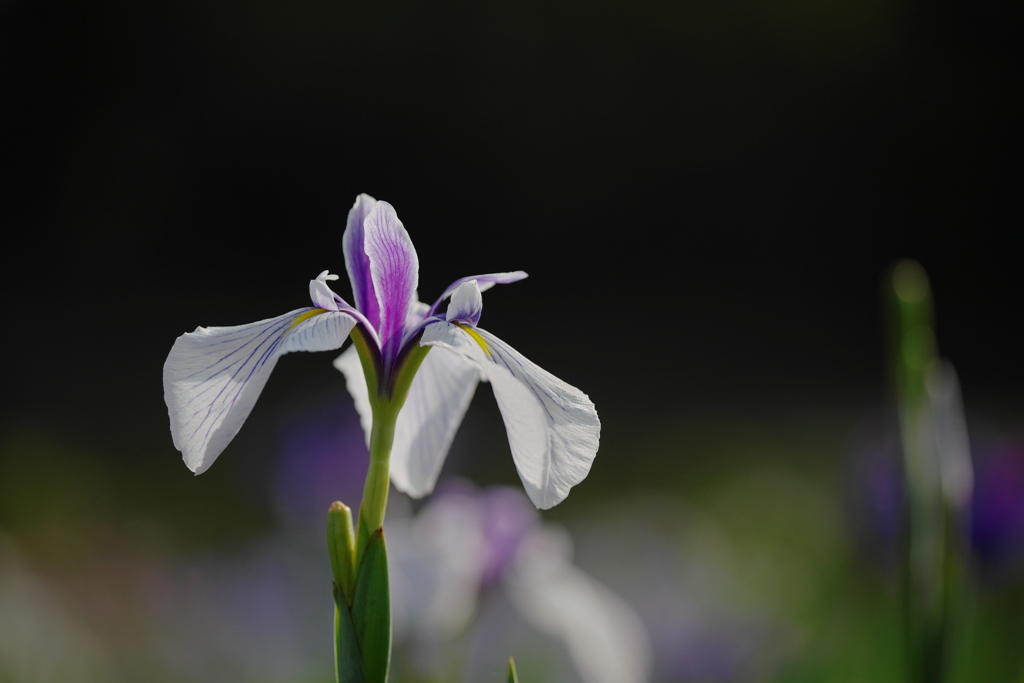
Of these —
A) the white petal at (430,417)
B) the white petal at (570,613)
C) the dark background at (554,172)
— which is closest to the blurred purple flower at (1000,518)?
the white petal at (570,613)

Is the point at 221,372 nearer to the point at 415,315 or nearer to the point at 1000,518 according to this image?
the point at 415,315

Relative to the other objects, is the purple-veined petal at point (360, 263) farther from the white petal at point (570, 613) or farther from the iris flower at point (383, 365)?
the white petal at point (570, 613)

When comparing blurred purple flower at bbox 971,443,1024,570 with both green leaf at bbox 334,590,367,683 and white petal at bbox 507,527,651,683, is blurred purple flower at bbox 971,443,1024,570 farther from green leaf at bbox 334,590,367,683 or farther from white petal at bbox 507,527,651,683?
green leaf at bbox 334,590,367,683

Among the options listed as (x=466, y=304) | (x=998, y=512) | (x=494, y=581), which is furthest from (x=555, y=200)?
(x=466, y=304)

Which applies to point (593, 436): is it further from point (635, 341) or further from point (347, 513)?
point (635, 341)

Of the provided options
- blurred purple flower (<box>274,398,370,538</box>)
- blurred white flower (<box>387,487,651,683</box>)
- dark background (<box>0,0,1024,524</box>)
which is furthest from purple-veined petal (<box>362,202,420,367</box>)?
dark background (<box>0,0,1024,524</box>)

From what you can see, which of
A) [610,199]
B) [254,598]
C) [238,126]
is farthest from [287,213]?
[254,598]
